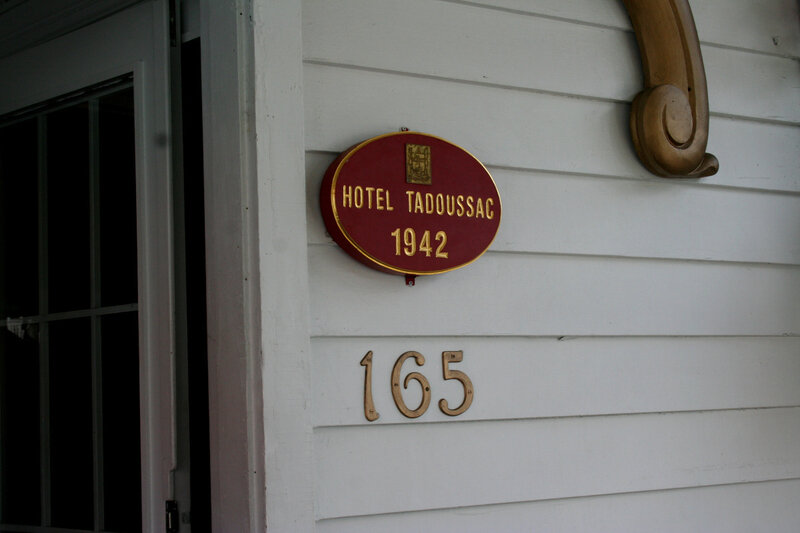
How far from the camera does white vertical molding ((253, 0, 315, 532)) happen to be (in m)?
1.58

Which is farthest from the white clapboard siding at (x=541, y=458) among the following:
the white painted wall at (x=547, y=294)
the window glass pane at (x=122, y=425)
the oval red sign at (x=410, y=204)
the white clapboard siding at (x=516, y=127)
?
the white clapboard siding at (x=516, y=127)

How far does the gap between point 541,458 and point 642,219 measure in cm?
59

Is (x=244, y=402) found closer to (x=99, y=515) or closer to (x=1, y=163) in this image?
(x=99, y=515)

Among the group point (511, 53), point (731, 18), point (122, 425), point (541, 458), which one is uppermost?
point (731, 18)

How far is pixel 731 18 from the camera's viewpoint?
2.24 metres

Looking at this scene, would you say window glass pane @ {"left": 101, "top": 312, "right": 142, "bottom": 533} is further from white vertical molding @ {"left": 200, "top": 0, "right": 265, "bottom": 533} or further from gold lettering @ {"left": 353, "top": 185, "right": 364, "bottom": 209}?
gold lettering @ {"left": 353, "top": 185, "right": 364, "bottom": 209}

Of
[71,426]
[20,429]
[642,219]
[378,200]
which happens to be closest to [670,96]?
[642,219]

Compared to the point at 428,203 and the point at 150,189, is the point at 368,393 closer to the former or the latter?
the point at 428,203

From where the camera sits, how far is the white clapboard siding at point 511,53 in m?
1.80

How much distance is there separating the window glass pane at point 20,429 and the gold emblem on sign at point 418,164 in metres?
0.99

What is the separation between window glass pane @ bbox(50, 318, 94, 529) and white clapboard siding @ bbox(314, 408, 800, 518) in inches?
23.8

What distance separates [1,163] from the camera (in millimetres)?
2221

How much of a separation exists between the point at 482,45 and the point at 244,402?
90 centimetres

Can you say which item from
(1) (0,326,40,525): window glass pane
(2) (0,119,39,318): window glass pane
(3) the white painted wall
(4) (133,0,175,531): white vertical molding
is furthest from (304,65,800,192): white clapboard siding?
(1) (0,326,40,525): window glass pane
